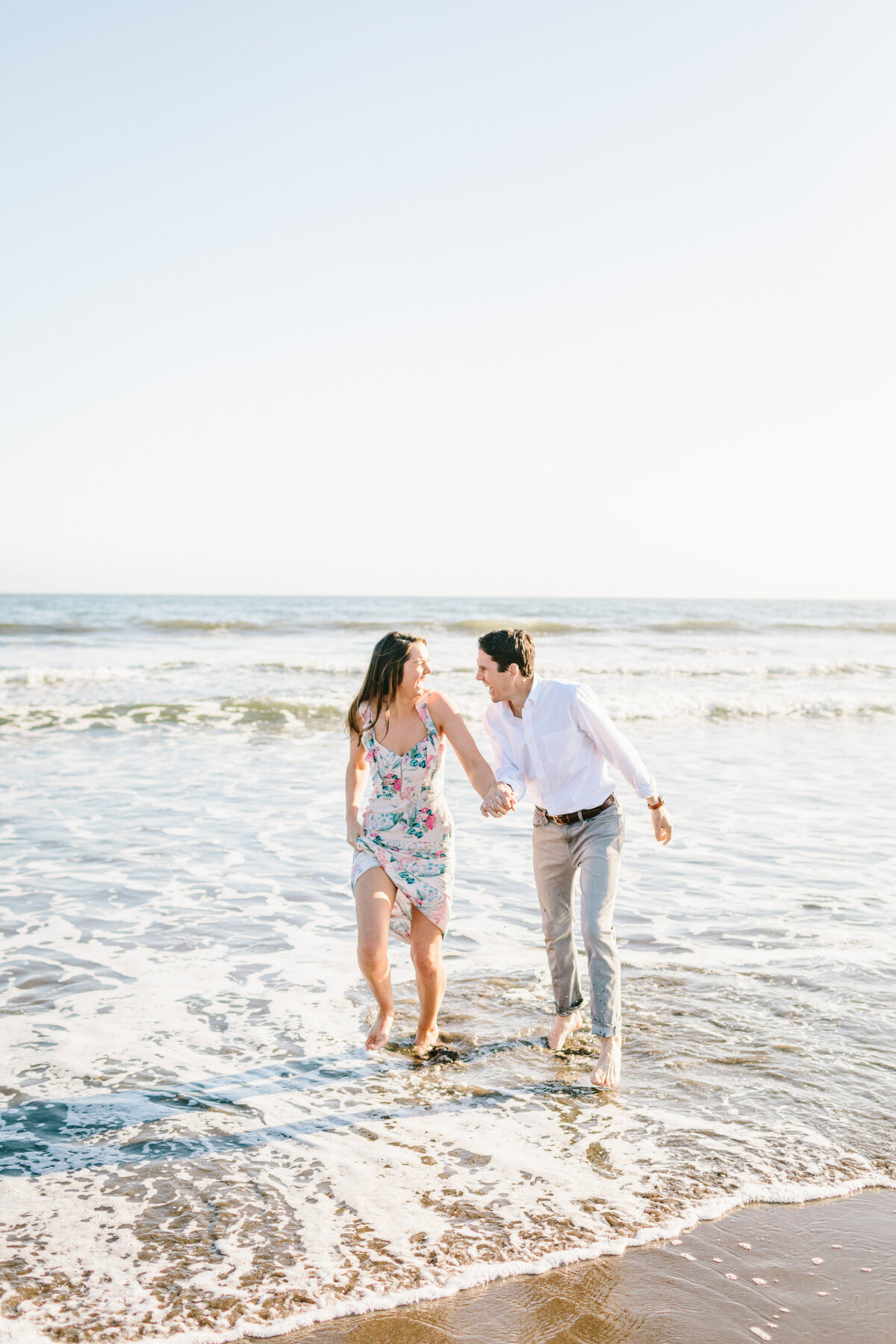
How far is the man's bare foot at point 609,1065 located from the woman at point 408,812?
0.78m

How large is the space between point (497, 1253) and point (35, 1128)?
184 cm

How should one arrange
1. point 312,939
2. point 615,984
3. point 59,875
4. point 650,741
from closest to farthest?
point 615,984, point 312,939, point 59,875, point 650,741

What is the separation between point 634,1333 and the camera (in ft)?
8.76

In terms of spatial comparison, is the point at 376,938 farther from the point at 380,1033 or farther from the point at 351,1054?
the point at 351,1054

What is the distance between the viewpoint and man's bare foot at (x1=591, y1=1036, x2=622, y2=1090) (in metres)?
4.06

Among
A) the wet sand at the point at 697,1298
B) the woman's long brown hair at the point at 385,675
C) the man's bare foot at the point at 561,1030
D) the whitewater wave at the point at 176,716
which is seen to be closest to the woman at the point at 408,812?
the woman's long brown hair at the point at 385,675

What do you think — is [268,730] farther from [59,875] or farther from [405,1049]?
[405,1049]

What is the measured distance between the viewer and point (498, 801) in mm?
4211

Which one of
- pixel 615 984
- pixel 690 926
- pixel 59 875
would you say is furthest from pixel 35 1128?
pixel 690 926

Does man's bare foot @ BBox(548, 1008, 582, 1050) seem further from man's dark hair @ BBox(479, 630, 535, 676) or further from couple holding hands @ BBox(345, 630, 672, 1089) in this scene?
man's dark hair @ BBox(479, 630, 535, 676)

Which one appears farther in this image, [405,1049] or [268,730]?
[268,730]

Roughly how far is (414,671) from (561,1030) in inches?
70.7

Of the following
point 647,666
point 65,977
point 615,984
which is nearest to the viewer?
point 615,984

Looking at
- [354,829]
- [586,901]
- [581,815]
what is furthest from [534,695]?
[354,829]
